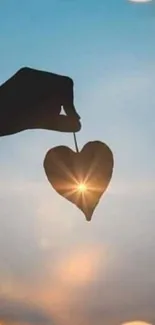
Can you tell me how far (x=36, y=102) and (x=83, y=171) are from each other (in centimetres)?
23

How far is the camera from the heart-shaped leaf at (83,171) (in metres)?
1.43

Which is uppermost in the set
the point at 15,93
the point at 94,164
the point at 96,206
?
the point at 15,93

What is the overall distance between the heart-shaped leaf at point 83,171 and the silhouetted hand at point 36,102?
0.39ft

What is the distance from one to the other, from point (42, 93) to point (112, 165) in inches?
10.9

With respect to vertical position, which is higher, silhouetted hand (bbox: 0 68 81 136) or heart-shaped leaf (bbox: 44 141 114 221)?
silhouetted hand (bbox: 0 68 81 136)

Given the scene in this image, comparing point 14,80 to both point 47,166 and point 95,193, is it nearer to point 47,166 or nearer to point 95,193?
point 47,166

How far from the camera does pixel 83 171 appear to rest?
57.6 inches

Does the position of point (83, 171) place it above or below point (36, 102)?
below

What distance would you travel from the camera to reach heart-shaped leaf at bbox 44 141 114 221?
4.70 ft

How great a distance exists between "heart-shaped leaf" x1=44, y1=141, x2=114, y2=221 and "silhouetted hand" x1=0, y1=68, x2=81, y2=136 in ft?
0.39

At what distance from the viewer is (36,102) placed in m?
1.40

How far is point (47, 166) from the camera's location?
4.87ft

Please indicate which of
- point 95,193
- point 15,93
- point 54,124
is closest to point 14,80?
point 15,93

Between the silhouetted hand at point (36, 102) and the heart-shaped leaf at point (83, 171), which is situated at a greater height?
the silhouetted hand at point (36, 102)
